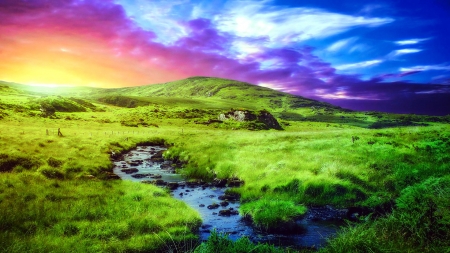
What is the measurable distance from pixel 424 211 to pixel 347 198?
9992 mm

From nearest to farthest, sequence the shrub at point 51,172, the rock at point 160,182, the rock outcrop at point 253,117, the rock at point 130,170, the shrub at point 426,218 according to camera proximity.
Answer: the shrub at point 426,218 < the shrub at point 51,172 < the rock at point 160,182 < the rock at point 130,170 < the rock outcrop at point 253,117

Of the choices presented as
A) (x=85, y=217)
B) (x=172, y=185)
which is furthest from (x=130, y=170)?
(x=85, y=217)

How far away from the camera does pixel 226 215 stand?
1772 cm

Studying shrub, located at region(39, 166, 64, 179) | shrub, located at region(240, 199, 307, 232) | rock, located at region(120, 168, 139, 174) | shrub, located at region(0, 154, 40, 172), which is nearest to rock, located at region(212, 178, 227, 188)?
shrub, located at region(240, 199, 307, 232)

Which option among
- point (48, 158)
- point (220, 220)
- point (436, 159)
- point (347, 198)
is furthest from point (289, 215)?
point (48, 158)

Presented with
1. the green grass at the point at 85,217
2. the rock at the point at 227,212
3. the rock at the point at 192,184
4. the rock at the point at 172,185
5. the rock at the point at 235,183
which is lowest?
the rock at the point at 192,184

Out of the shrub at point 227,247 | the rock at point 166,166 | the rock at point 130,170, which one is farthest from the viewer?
the rock at point 166,166

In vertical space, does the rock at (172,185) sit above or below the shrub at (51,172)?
below

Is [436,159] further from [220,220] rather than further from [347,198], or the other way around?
[220,220]

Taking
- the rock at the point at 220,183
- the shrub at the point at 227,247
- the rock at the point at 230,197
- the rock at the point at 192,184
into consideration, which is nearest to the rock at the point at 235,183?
the rock at the point at 220,183

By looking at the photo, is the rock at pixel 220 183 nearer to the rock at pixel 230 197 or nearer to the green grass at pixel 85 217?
the rock at pixel 230 197

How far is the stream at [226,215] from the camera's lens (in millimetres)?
14359

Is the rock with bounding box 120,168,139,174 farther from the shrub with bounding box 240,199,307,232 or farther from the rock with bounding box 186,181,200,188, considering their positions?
the shrub with bounding box 240,199,307,232

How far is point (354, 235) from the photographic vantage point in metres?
9.48
